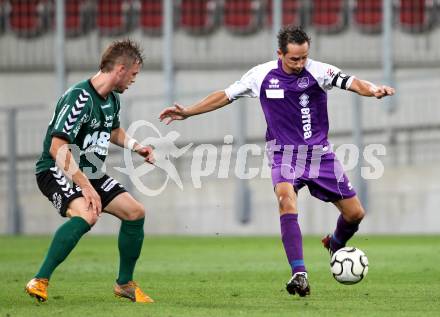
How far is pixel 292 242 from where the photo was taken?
905 centimetres

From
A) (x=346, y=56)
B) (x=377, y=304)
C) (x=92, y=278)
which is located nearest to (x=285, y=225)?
(x=377, y=304)

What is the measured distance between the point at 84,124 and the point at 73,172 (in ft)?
1.59

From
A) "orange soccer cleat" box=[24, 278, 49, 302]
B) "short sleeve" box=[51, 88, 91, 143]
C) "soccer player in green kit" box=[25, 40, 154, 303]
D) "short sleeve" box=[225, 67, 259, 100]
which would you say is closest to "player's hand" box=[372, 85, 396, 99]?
"short sleeve" box=[225, 67, 259, 100]

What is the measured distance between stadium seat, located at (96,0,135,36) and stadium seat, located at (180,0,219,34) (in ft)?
3.48

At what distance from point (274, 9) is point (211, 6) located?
1835 mm

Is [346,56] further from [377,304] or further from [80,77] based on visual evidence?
[377,304]

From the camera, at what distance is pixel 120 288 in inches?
350

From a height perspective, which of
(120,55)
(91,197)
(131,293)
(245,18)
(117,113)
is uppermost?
(120,55)

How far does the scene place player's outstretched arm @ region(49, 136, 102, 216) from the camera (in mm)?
8297

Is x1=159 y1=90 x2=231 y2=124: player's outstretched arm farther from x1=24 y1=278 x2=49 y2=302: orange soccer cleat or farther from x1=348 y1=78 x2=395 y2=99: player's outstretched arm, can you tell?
x1=24 y1=278 x2=49 y2=302: orange soccer cleat

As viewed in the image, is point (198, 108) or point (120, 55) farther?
point (198, 108)

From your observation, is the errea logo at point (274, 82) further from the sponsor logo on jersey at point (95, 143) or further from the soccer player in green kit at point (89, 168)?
the sponsor logo on jersey at point (95, 143)

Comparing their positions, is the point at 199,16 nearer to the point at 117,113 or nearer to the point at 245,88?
the point at 245,88

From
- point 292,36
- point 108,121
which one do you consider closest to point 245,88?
point 292,36
